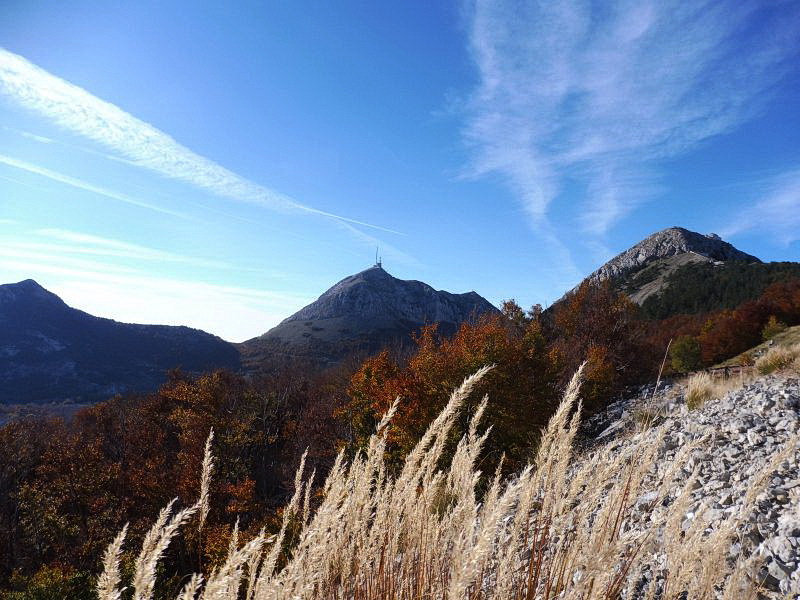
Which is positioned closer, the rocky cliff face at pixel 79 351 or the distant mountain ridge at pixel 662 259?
the rocky cliff face at pixel 79 351

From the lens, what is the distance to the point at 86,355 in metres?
119

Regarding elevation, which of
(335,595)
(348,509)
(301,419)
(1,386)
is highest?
(348,509)

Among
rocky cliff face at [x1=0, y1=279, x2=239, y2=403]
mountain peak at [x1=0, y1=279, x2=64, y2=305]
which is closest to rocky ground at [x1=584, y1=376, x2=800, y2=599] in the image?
rocky cliff face at [x1=0, y1=279, x2=239, y2=403]

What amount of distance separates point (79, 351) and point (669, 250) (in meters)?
183

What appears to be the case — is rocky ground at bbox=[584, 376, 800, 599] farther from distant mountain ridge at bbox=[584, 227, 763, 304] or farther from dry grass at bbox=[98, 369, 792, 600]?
distant mountain ridge at bbox=[584, 227, 763, 304]

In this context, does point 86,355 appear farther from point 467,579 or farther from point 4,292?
point 467,579

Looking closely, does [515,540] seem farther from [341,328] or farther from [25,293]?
[25,293]

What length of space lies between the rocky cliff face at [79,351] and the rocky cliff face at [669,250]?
130424 millimetres

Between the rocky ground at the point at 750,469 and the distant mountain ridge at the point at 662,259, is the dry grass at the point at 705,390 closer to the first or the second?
the rocky ground at the point at 750,469

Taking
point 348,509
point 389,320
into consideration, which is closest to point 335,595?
point 348,509

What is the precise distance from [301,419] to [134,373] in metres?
96.1

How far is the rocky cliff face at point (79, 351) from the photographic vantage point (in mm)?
102562

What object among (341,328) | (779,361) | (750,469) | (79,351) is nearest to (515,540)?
(750,469)

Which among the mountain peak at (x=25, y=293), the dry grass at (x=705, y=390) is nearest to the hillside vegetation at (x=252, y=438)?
the dry grass at (x=705, y=390)
